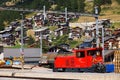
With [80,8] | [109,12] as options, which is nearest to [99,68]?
[109,12]

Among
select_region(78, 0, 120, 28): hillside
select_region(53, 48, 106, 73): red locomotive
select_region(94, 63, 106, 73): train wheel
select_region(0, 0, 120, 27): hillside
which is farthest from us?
select_region(0, 0, 120, 27): hillside

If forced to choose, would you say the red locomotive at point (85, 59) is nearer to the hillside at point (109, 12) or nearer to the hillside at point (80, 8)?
the hillside at point (109, 12)

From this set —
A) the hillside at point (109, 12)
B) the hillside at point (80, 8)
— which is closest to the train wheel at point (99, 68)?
the hillside at point (109, 12)

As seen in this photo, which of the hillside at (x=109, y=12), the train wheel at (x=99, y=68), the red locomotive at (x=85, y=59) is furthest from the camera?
the hillside at (x=109, y=12)

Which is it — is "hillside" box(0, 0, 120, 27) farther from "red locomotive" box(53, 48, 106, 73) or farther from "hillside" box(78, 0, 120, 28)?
"red locomotive" box(53, 48, 106, 73)

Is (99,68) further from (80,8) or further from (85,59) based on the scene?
(80,8)

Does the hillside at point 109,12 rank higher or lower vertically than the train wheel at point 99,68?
lower

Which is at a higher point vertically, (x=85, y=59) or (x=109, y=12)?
(x=85, y=59)

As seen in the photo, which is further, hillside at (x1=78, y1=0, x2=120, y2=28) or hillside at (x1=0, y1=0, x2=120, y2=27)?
hillside at (x1=0, y1=0, x2=120, y2=27)

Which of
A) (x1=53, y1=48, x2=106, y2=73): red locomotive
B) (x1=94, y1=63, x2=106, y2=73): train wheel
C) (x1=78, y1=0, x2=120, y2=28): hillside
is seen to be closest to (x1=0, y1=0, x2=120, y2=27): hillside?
(x1=78, y1=0, x2=120, y2=28): hillside

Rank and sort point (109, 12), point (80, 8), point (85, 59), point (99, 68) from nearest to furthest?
point (99, 68) → point (85, 59) → point (109, 12) → point (80, 8)

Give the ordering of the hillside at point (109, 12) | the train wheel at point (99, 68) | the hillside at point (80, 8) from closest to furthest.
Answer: the train wheel at point (99, 68)
the hillside at point (109, 12)
the hillside at point (80, 8)

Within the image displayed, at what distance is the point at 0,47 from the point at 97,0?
80062 millimetres

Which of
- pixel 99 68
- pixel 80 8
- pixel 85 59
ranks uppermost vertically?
pixel 85 59
